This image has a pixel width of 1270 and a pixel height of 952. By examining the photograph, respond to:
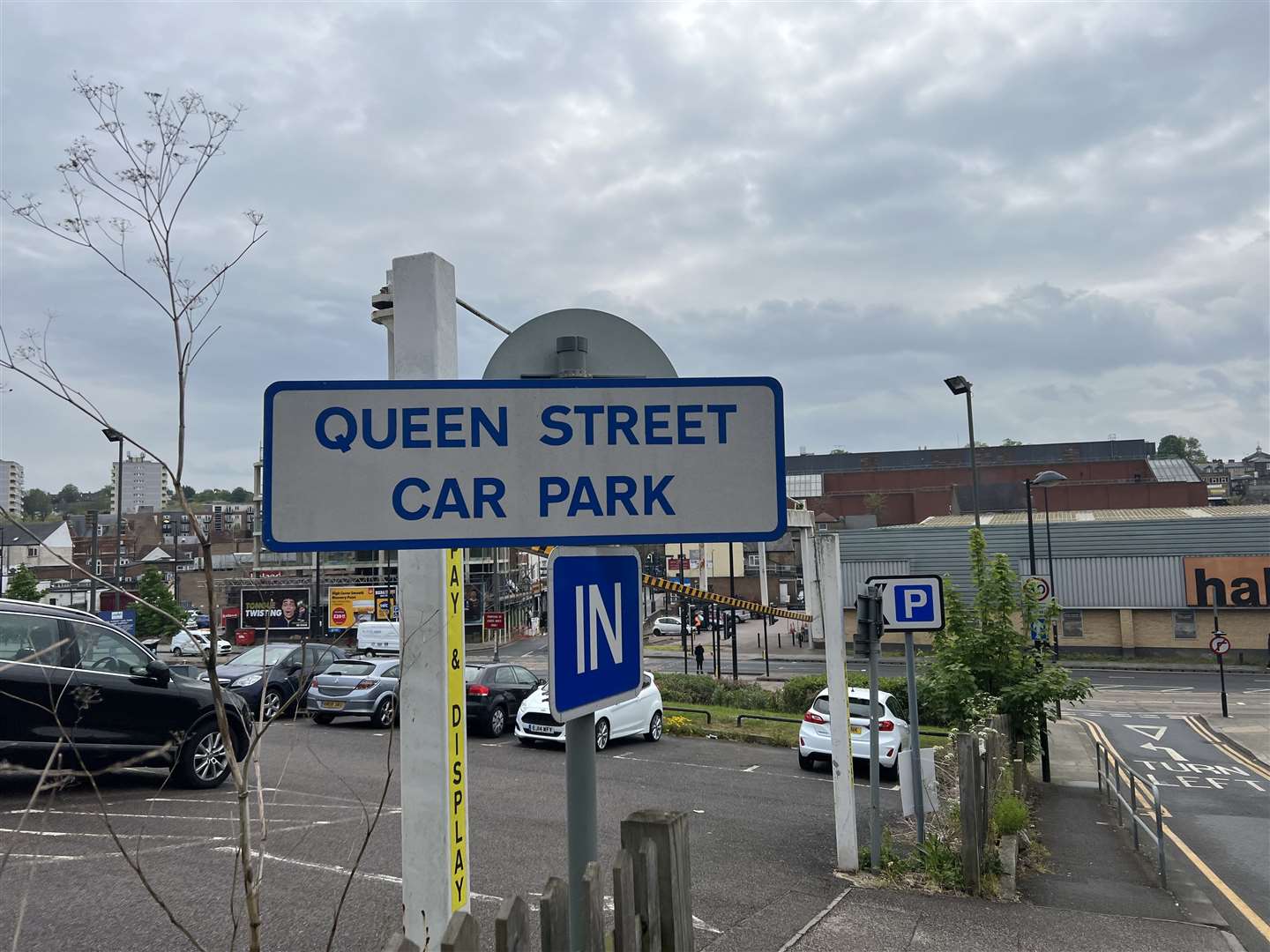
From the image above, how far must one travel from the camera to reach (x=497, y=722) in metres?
17.0

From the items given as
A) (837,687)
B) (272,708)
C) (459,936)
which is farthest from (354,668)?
(459,936)

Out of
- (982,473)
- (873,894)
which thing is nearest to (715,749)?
(873,894)

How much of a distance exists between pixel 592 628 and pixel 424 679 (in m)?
1.32

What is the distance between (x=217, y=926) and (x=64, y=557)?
4.60m

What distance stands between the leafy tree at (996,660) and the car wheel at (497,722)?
7638 mm

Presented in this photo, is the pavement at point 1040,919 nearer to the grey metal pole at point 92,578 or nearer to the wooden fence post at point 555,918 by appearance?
the grey metal pole at point 92,578

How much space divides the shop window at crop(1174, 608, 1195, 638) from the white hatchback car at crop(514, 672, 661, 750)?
37175mm

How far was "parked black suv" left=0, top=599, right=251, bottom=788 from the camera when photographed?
822 cm

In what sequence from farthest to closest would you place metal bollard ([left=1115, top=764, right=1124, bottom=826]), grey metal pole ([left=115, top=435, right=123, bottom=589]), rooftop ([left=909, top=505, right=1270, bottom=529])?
rooftop ([left=909, top=505, right=1270, bottom=529]) → metal bollard ([left=1115, top=764, right=1124, bottom=826]) → grey metal pole ([left=115, top=435, right=123, bottom=589])

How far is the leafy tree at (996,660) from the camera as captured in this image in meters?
14.0

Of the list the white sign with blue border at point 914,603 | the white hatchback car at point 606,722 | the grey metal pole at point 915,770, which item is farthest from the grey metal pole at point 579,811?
the white hatchback car at point 606,722

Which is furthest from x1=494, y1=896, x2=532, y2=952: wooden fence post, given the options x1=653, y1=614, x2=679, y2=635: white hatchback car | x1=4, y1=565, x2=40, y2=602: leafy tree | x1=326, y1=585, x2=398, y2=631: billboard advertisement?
x1=653, y1=614, x2=679, y2=635: white hatchback car

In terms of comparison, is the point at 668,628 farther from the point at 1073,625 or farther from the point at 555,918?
the point at 555,918

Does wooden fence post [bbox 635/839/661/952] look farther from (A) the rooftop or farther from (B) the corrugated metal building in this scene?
(A) the rooftop
